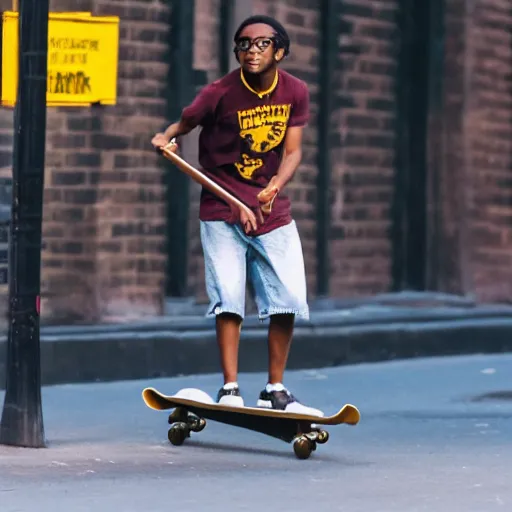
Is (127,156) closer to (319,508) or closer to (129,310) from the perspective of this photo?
(129,310)

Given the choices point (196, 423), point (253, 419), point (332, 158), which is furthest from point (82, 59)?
point (253, 419)

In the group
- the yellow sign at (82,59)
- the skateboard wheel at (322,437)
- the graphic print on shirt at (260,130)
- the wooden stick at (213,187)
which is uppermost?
the yellow sign at (82,59)

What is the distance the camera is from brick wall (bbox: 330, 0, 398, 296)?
40.3 feet

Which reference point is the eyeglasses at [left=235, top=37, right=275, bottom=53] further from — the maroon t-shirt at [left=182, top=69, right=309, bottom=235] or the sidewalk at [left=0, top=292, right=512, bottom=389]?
the sidewalk at [left=0, top=292, right=512, bottom=389]

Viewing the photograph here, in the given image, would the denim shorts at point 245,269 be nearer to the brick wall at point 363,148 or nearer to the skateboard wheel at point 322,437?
the skateboard wheel at point 322,437

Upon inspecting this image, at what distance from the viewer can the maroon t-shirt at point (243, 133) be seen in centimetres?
781

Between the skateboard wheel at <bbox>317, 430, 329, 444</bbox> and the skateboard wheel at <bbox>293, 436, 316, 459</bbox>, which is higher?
the skateboard wheel at <bbox>317, 430, 329, 444</bbox>

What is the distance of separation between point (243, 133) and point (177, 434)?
4.29ft

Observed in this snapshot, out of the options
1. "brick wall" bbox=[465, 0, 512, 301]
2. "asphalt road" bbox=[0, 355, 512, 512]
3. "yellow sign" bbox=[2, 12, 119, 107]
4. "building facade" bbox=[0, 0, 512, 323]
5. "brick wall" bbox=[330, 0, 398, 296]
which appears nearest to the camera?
"asphalt road" bbox=[0, 355, 512, 512]

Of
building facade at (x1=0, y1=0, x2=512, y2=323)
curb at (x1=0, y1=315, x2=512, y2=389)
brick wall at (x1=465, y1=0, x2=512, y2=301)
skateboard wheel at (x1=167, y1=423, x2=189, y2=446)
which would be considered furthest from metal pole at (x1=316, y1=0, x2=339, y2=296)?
skateboard wheel at (x1=167, y1=423, x2=189, y2=446)

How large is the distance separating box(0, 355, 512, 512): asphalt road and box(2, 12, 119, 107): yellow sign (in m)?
1.63

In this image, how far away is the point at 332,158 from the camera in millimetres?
12227

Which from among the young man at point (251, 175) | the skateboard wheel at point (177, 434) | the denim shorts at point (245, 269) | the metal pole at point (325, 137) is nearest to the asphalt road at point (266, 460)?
the skateboard wheel at point (177, 434)

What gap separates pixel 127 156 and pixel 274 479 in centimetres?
410
